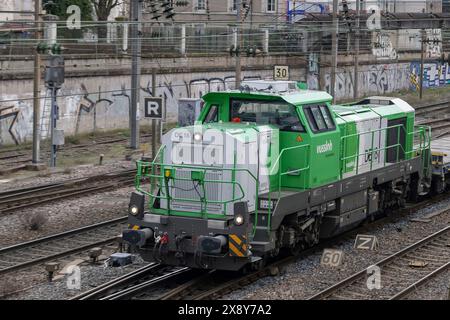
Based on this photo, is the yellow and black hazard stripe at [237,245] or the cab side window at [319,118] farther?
the cab side window at [319,118]

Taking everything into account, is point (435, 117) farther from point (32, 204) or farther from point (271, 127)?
point (271, 127)

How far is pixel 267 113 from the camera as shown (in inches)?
562

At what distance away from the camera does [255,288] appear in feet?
43.7

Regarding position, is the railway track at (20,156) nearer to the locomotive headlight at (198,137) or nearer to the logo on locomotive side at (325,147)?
the logo on locomotive side at (325,147)

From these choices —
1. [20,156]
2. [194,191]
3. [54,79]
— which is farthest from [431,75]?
[194,191]

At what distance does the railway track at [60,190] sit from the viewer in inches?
797

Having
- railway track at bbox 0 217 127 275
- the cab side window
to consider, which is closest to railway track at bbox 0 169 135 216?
railway track at bbox 0 217 127 275

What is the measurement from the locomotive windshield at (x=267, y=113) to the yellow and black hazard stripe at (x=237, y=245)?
7.84 feet

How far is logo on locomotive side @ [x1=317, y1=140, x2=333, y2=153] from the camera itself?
14545 millimetres

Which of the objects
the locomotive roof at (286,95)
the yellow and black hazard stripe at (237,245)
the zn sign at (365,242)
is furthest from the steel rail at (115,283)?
the zn sign at (365,242)

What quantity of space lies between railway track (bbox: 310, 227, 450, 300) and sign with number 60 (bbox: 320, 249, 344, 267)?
0.59 meters

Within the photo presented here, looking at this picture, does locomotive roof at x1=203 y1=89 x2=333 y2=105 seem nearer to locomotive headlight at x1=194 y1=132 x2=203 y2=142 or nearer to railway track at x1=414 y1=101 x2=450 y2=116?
locomotive headlight at x1=194 y1=132 x2=203 y2=142
